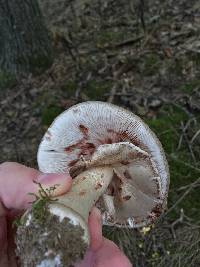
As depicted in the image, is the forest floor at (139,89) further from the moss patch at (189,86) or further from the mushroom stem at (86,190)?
the mushroom stem at (86,190)

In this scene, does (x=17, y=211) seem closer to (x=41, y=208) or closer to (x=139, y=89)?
(x=41, y=208)

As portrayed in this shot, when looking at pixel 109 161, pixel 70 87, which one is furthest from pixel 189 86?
pixel 109 161

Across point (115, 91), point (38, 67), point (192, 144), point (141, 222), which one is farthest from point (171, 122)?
point (38, 67)

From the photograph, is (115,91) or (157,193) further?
(115,91)

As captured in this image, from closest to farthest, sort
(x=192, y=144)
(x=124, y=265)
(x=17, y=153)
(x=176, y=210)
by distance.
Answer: (x=124, y=265), (x=176, y=210), (x=192, y=144), (x=17, y=153)

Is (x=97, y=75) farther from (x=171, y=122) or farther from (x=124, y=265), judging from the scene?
(x=124, y=265)

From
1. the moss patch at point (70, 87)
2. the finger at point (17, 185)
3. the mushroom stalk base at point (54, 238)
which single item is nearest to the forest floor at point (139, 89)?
the moss patch at point (70, 87)
